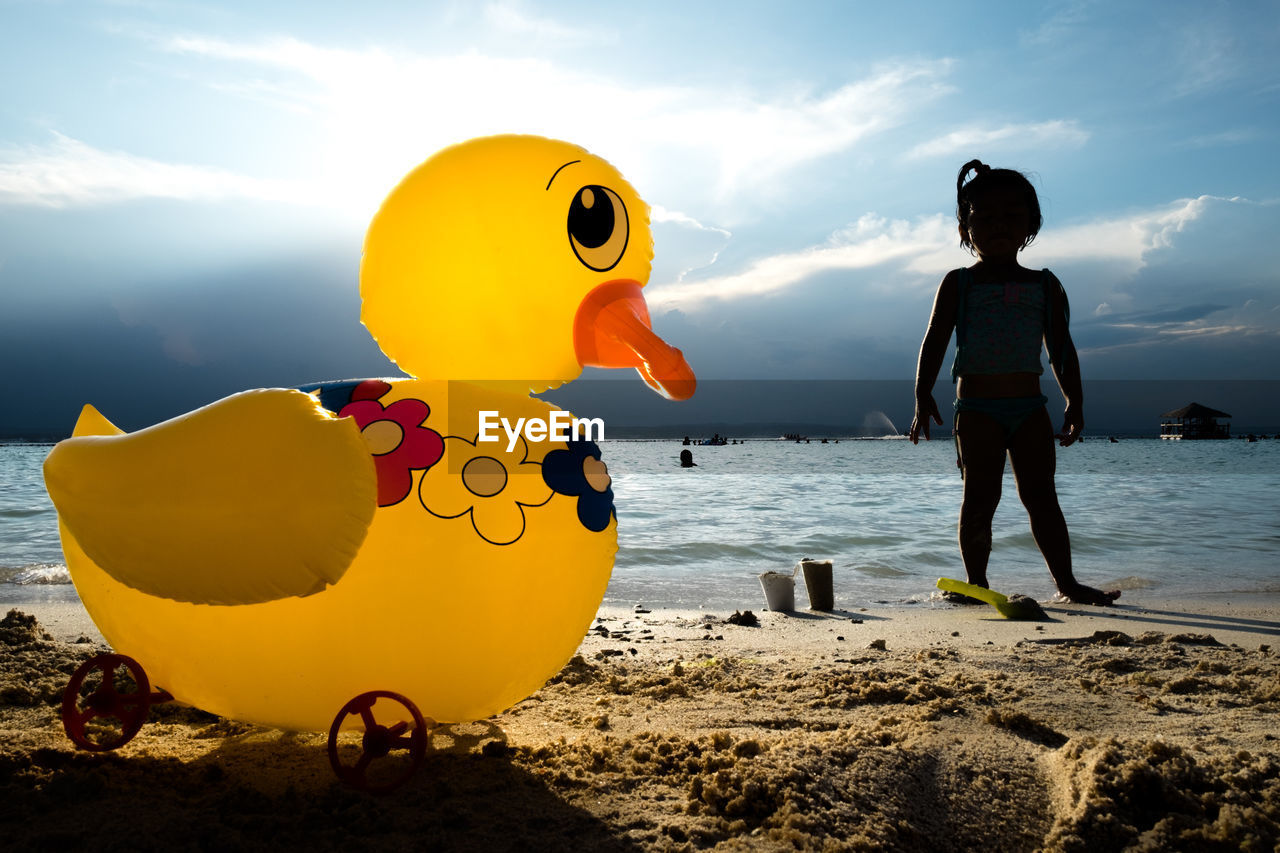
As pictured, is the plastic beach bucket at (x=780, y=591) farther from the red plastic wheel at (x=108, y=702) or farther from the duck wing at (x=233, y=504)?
the duck wing at (x=233, y=504)

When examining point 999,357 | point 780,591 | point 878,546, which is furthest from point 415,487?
point 878,546

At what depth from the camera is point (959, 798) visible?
6.15ft

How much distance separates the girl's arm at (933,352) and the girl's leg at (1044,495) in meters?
0.47

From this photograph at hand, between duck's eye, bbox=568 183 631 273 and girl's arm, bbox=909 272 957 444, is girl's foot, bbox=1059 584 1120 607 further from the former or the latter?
→ duck's eye, bbox=568 183 631 273

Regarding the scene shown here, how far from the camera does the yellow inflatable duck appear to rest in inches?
66.8

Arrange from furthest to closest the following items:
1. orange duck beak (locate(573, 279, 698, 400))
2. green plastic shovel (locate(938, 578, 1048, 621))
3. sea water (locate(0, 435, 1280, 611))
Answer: sea water (locate(0, 435, 1280, 611)), green plastic shovel (locate(938, 578, 1048, 621)), orange duck beak (locate(573, 279, 698, 400))

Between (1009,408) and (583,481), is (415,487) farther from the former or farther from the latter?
(1009,408)

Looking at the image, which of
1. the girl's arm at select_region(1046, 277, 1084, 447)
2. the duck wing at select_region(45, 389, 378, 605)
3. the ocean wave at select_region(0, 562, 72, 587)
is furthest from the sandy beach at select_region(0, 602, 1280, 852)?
the ocean wave at select_region(0, 562, 72, 587)

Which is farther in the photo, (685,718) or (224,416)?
(685,718)

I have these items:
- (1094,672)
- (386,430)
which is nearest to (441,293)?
(386,430)

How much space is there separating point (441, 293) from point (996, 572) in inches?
223

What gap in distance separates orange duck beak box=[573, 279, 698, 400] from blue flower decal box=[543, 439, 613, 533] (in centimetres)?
27

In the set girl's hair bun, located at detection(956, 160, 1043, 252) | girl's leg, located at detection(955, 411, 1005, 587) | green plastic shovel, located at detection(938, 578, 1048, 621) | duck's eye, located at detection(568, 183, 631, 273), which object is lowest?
green plastic shovel, located at detection(938, 578, 1048, 621)

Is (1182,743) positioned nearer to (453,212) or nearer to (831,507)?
(453,212)
